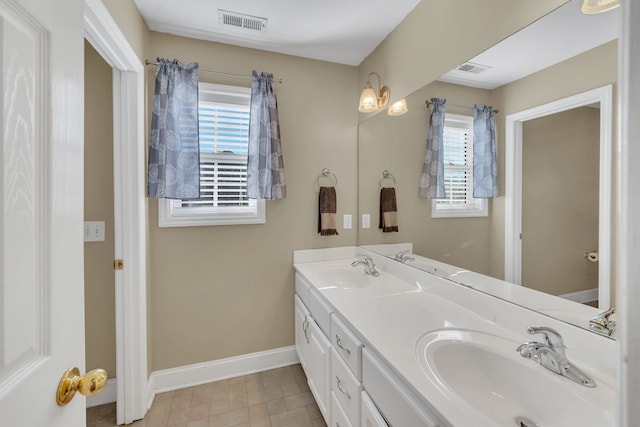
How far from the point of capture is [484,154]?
134cm

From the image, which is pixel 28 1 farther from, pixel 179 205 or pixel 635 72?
pixel 179 205

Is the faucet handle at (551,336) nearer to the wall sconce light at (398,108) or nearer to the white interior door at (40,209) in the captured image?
the white interior door at (40,209)

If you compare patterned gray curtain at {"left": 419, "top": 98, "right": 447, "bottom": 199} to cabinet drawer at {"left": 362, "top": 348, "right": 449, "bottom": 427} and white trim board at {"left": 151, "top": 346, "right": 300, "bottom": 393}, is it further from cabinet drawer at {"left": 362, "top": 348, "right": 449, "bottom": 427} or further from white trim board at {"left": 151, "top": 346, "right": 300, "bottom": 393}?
white trim board at {"left": 151, "top": 346, "right": 300, "bottom": 393}

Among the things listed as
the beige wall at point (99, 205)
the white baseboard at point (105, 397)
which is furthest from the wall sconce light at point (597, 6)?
the white baseboard at point (105, 397)

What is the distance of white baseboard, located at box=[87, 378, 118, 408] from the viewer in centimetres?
184

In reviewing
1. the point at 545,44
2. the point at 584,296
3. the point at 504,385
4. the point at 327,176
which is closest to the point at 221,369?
the point at 327,176

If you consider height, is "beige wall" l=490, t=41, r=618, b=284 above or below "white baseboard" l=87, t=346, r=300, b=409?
above

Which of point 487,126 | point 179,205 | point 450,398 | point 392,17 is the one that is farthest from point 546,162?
point 179,205

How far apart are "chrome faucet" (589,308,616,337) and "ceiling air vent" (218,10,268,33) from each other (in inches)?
87.0

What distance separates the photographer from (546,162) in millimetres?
1085

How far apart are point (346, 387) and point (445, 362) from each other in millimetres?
479

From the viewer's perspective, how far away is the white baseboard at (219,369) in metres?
1.96

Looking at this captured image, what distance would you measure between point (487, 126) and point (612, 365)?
3.24 feet

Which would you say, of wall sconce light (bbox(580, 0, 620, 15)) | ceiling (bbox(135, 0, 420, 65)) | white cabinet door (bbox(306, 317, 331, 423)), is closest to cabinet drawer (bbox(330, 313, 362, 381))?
white cabinet door (bbox(306, 317, 331, 423))
